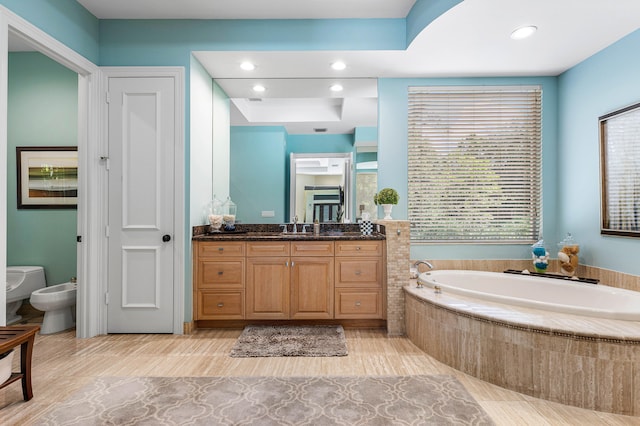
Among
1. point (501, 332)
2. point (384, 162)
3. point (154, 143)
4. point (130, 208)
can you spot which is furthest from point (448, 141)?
point (130, 208)

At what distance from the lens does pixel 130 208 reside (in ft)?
9.82

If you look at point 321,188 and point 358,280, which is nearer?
point 358,280

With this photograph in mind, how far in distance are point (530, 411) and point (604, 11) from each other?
2738 millimetres

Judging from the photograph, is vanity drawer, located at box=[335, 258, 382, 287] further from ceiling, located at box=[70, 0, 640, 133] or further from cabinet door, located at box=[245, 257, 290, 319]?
ceiling, located at box=[70, 0, 640, 133]

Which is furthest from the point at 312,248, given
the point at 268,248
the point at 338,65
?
the point at 338,65

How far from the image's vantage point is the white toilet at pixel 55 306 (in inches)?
116

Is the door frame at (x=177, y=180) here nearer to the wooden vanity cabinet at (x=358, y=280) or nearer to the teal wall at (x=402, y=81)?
the teal wall at (x=402, y=81)

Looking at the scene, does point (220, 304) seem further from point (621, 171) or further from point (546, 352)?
point (621, 171)

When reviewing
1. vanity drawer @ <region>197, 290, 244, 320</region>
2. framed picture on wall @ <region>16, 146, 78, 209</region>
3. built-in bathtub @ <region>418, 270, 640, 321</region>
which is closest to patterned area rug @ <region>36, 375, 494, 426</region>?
built-in bathtub @ <region>418, 270, 640, 321</region>

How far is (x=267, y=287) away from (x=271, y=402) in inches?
49.6

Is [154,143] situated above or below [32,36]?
below

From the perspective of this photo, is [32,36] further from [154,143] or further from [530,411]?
[530,411]

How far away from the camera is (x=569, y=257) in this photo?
3172 mm

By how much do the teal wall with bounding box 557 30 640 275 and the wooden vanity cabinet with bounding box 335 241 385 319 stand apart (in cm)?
195
